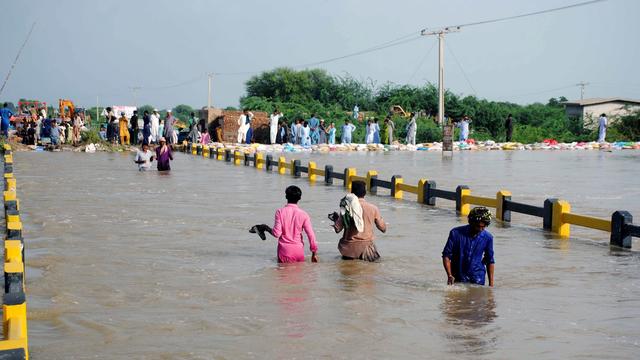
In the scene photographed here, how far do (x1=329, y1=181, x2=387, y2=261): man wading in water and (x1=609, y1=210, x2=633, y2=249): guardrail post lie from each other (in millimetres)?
3843

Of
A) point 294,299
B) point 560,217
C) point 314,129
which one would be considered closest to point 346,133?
point 314,129

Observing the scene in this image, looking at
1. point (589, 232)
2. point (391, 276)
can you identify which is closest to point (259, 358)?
point (391, 276)

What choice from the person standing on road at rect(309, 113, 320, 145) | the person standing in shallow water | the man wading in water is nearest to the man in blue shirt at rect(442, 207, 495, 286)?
the man wading in water

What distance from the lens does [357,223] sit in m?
11.5

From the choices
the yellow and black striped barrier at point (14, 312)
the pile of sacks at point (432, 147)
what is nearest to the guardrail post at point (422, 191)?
the yellow and black striped barrier at point (14, 312)

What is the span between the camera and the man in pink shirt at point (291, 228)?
1120 cm

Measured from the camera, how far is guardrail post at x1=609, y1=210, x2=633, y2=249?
43.3ft

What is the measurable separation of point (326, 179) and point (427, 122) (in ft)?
98.6

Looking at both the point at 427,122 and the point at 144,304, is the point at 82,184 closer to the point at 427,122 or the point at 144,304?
the point at 144,304

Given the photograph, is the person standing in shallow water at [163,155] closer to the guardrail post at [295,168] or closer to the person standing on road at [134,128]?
the guardrail post at [295,168]

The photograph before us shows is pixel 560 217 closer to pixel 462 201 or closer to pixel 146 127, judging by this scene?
pixel 462 201

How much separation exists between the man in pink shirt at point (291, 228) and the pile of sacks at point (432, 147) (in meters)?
30.7

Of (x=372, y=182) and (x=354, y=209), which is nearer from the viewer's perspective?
(x=354, y=209)

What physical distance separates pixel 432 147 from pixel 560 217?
3195 centimetres
